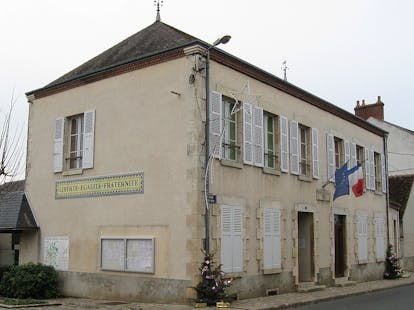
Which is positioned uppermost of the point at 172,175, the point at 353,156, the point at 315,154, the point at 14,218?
the point at 353,156

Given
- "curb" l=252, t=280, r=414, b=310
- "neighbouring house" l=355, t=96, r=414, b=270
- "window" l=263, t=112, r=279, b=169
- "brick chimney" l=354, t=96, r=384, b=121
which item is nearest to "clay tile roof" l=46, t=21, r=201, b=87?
"window" l=263, t=112, r=279, b=169

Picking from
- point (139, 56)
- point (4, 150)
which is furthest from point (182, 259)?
point (4, 150)

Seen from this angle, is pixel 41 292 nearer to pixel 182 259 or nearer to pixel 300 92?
pixel 182 259

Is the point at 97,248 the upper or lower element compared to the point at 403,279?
upper

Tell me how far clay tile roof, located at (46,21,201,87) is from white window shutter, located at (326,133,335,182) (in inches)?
242

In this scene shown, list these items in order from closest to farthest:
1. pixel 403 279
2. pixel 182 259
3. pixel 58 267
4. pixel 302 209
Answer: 1. pixel 182 259
2. pixel 58 267
3. pixel 302 209
4. pixel 403 279

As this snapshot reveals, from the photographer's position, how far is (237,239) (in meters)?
13.2

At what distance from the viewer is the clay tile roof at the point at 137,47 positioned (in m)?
14.0

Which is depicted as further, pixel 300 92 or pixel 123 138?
pixel 300 92

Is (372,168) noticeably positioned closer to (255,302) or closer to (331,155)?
(331,155)

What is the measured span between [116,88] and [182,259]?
4875 millimetres

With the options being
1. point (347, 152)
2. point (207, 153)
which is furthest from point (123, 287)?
point (347, 152)

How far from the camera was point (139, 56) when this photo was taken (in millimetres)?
13727

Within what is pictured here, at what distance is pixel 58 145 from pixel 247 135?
5388mm
